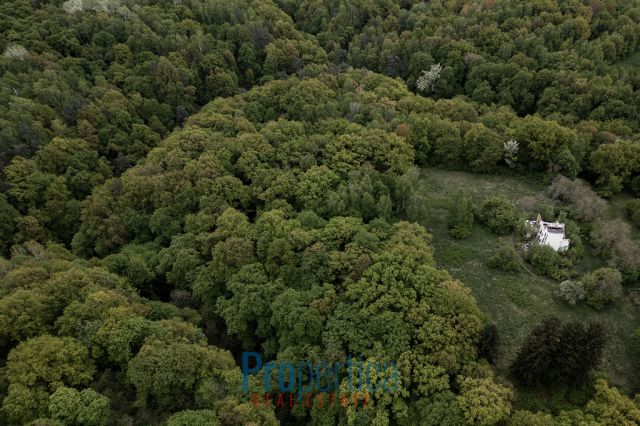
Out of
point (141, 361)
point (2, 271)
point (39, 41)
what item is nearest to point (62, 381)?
point (141, 361)

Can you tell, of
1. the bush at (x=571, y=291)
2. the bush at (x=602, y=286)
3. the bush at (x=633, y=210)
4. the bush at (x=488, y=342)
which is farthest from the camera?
the bush at (x=633, y=210)

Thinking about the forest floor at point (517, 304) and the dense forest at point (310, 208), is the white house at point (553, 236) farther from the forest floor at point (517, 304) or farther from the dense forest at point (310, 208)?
the forest floor at point (517, 304)

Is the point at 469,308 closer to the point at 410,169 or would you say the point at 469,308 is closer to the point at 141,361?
the point at 410,169

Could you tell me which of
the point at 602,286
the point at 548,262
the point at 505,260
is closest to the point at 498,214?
the point at 505,260

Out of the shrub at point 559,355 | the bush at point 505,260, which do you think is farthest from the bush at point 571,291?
the shrub at point 559,355

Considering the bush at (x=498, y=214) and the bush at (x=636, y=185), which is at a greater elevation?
the bush at (x=636, y=185)

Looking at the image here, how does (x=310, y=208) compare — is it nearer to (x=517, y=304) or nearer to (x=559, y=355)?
(x=517, y=304)

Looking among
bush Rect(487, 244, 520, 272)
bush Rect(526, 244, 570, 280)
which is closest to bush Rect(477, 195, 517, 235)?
bush Rect(487, 244, 520, 272)
